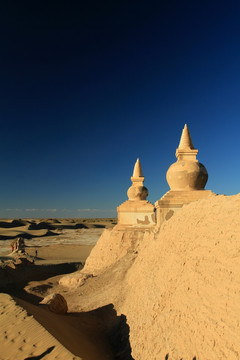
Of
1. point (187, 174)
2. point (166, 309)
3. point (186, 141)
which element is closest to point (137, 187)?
Answer: point (186, 141)

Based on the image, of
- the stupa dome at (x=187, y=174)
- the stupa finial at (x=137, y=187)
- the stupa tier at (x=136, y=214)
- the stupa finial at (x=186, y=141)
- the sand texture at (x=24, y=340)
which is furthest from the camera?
the stupa finial at (x=137, y=187)

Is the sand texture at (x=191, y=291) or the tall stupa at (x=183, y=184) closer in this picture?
the sand texture at (x=191, y=291)

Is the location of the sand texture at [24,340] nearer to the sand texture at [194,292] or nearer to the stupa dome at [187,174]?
the sand texture at [194,292]

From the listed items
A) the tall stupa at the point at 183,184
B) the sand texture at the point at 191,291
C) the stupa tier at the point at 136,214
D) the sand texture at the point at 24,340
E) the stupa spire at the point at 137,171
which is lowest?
the sand texture at the point at 24,340

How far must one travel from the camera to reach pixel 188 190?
7.92m

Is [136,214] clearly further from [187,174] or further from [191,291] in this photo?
[191,291]

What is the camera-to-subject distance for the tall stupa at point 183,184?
769cm

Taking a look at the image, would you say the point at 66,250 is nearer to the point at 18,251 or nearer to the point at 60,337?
the point at 18,251

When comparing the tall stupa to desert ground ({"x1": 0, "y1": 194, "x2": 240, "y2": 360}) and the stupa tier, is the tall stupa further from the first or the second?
the stupa tier

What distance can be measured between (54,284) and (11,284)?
2.07 m

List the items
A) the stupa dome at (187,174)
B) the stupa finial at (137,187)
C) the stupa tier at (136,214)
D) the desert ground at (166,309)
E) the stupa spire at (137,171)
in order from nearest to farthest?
the desert ground at (166,309), the stupa dome at (187,174), the stupa tier at (136,214), the stupa finial at (137,187), the stupa spire at (137,171)

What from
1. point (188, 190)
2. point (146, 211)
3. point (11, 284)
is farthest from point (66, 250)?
point (188, 190)

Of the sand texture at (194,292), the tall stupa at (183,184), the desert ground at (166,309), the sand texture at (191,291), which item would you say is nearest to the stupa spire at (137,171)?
the tall stupa at (183,184)

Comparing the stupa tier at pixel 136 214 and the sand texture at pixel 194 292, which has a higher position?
the stupa tier at pixel 136 214
